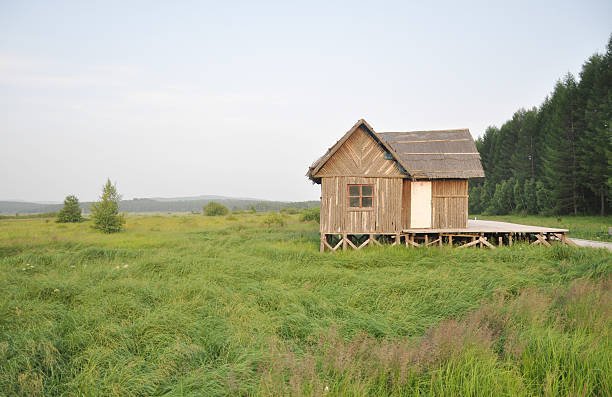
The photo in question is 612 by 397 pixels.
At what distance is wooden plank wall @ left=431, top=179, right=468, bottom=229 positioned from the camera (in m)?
15.1

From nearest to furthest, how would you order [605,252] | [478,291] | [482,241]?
1. [478,291]
2. [605,252]
3. [482,241]

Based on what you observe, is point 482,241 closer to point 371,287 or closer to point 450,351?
point 371,287

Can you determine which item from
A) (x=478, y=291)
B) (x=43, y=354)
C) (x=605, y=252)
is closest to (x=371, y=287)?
(x=478, y=291)

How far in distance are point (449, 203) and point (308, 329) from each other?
12082 millimetres

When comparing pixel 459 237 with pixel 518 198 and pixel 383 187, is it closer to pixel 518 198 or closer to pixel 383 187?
pixel 383 187

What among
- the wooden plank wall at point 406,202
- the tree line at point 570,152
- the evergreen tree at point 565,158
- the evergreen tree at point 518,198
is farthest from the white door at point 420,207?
the evergreen tree at point 518,198

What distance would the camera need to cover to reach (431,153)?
52.5 feet

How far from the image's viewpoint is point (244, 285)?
342 inches

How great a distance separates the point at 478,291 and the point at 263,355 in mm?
5942

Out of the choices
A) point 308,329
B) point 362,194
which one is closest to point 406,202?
point 362,194

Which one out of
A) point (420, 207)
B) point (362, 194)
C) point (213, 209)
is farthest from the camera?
point (213, 209)

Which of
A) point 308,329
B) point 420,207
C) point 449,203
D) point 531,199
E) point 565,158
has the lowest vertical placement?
point 308,329

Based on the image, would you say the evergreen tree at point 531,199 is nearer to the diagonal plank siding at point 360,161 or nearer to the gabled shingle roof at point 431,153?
the gabled shingle roof at point 431,153

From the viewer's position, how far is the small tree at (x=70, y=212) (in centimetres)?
3192
